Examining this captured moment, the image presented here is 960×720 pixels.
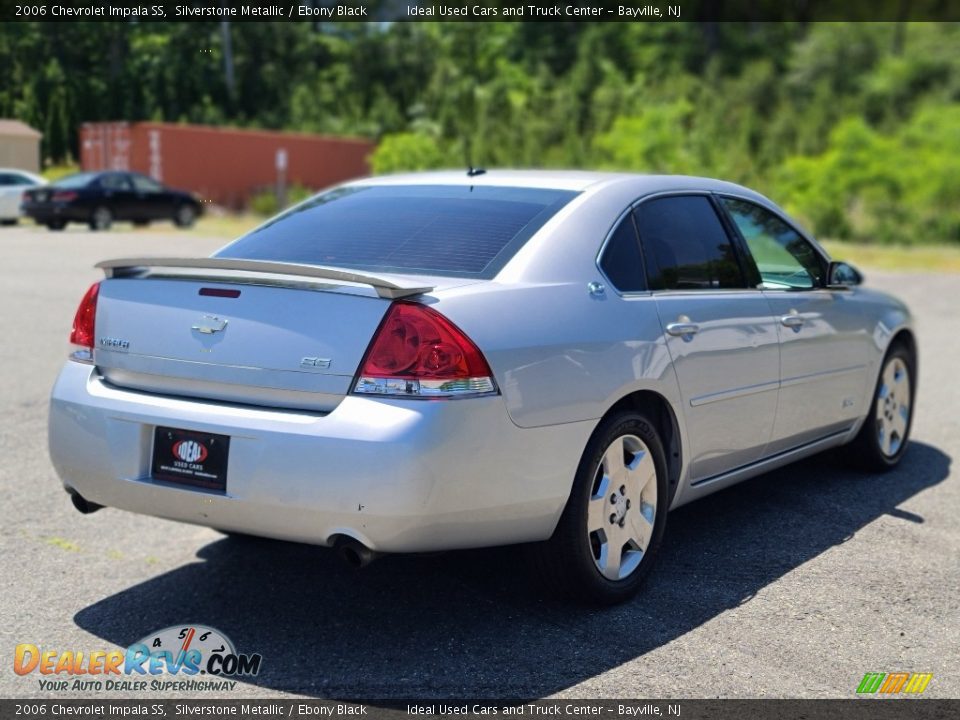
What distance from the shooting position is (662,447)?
454 centimetres

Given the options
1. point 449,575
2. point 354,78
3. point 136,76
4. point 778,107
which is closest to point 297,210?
point 449,575

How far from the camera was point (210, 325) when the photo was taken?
3.92 meters

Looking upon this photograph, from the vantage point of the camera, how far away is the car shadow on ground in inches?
147

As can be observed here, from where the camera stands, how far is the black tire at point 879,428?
6.41 m

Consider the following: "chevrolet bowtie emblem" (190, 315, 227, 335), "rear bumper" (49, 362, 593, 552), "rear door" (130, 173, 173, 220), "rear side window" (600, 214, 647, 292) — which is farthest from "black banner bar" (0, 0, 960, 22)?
"rear bumper" (49, 362, 593, 552)

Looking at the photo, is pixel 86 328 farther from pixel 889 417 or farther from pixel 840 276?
pixel 889 417

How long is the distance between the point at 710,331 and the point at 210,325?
6.72ft

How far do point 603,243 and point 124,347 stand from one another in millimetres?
1801

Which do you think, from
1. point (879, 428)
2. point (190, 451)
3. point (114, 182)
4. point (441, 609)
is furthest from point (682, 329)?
point (114, 182)

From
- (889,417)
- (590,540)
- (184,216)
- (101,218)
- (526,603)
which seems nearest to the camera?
(590,540)

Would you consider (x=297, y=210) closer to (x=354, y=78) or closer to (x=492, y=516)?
(x=492, y=516)

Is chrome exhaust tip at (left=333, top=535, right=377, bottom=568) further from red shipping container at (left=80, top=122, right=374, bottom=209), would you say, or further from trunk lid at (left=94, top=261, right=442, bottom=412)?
red shipping container at (left=80, top=122, right=374, bottom=209)

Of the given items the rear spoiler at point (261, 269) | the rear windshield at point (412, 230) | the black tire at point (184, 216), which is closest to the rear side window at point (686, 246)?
the rear windshield at point (412, 230)

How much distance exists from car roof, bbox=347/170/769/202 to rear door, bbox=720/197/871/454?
25 centimetres
